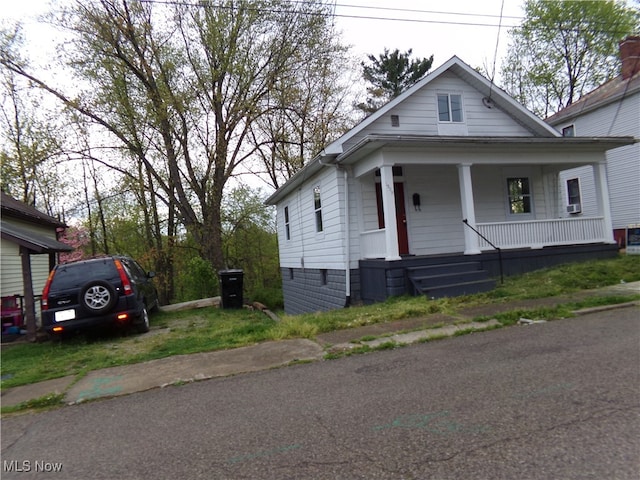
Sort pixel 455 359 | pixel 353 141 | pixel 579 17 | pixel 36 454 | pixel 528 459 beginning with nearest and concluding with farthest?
pixel 528 459 < pixel 36 454 < pixel 455 359 < pixel 353 141 < pixel 579 17

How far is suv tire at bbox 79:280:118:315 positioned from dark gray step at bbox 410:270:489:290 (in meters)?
6.29

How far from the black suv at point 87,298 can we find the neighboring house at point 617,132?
56.8ft

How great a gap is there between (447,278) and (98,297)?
7333 millimetres

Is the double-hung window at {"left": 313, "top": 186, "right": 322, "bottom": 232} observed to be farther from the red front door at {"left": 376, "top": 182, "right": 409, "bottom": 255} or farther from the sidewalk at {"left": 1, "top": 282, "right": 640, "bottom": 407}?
the sidewalk at {"left": 1, "top": 282, "right": 640, "bottom": 407}

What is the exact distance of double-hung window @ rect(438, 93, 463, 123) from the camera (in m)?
13.0

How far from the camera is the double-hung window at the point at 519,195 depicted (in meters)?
13.3

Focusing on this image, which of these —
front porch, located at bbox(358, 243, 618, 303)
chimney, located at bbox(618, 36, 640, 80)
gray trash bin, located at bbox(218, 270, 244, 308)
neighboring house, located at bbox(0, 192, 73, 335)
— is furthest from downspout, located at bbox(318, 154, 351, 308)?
chimney, located at bbox(618, 36, 640, 80)

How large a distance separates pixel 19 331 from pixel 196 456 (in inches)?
372

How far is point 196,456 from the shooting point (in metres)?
3.06

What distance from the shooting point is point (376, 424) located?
11.0ft

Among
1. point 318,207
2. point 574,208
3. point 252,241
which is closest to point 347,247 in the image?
point 318,207

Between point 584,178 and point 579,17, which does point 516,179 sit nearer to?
point 584,178

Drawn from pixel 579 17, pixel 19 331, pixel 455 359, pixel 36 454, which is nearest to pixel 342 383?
pixel 455 359

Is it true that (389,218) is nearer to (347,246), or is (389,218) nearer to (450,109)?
(347,246)
